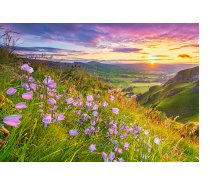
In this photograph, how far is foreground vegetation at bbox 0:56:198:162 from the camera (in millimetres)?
2945

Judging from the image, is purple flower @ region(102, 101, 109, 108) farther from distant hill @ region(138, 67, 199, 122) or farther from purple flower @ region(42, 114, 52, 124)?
purple flower @ region(42, 114, 52, 124)

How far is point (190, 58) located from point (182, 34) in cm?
25

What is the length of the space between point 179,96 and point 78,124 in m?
1.18

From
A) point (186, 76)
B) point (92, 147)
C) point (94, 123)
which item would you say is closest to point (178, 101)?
point (186, 76)

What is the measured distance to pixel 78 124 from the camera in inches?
134

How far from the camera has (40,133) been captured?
3.05 meters

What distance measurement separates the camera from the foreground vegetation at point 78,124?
2.95m

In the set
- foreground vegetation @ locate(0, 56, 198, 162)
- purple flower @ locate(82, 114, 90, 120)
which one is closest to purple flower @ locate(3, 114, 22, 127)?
foreground vegetation @ locate(0, 56, 198, 162)

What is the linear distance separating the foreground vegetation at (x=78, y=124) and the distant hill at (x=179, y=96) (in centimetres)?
9

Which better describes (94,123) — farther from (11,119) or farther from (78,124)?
(11,119)

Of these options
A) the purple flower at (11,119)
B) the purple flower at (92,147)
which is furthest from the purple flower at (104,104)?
the purple flower at (11,119)
